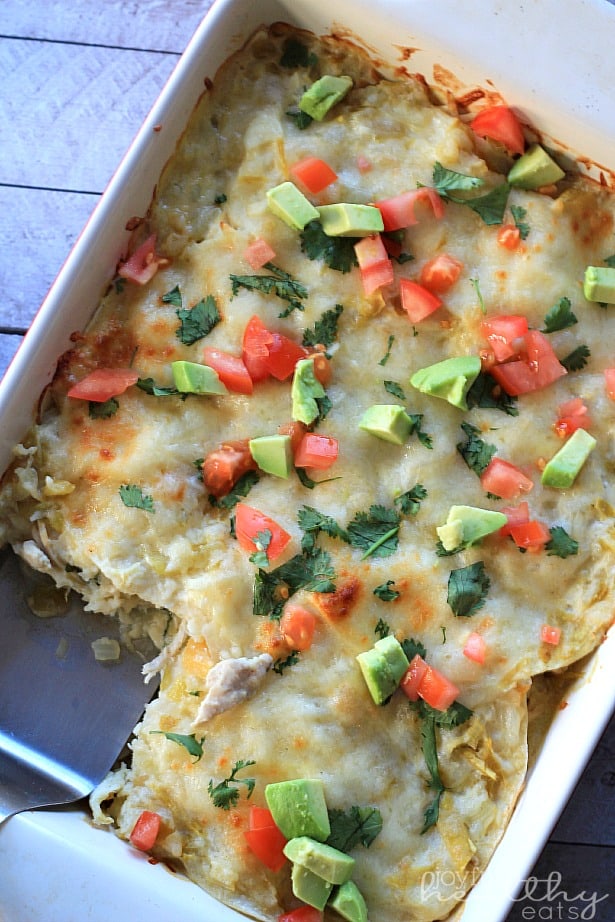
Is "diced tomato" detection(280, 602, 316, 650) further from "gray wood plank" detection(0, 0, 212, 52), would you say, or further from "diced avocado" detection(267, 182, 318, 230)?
"gray wood plank" detection(0, 0, 212, 52)

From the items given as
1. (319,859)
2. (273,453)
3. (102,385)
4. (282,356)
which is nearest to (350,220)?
(282,356)

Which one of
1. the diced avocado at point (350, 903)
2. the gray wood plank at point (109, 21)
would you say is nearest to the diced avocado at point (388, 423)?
the diced avocado at point (350, 903)

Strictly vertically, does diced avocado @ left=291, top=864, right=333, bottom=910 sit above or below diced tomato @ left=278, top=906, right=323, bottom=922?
above

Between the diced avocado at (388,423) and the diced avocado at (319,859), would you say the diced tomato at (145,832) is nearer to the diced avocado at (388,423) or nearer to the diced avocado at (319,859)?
the diced avocado at (319,859)

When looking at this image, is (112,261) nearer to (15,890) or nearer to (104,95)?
(104,95)

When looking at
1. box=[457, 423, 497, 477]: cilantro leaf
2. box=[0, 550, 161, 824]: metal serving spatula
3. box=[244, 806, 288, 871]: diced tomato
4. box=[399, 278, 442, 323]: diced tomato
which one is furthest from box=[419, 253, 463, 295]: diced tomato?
box=[244, 806, 288, 871]: diced tomato

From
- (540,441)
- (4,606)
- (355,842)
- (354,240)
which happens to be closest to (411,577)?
(540,441)
